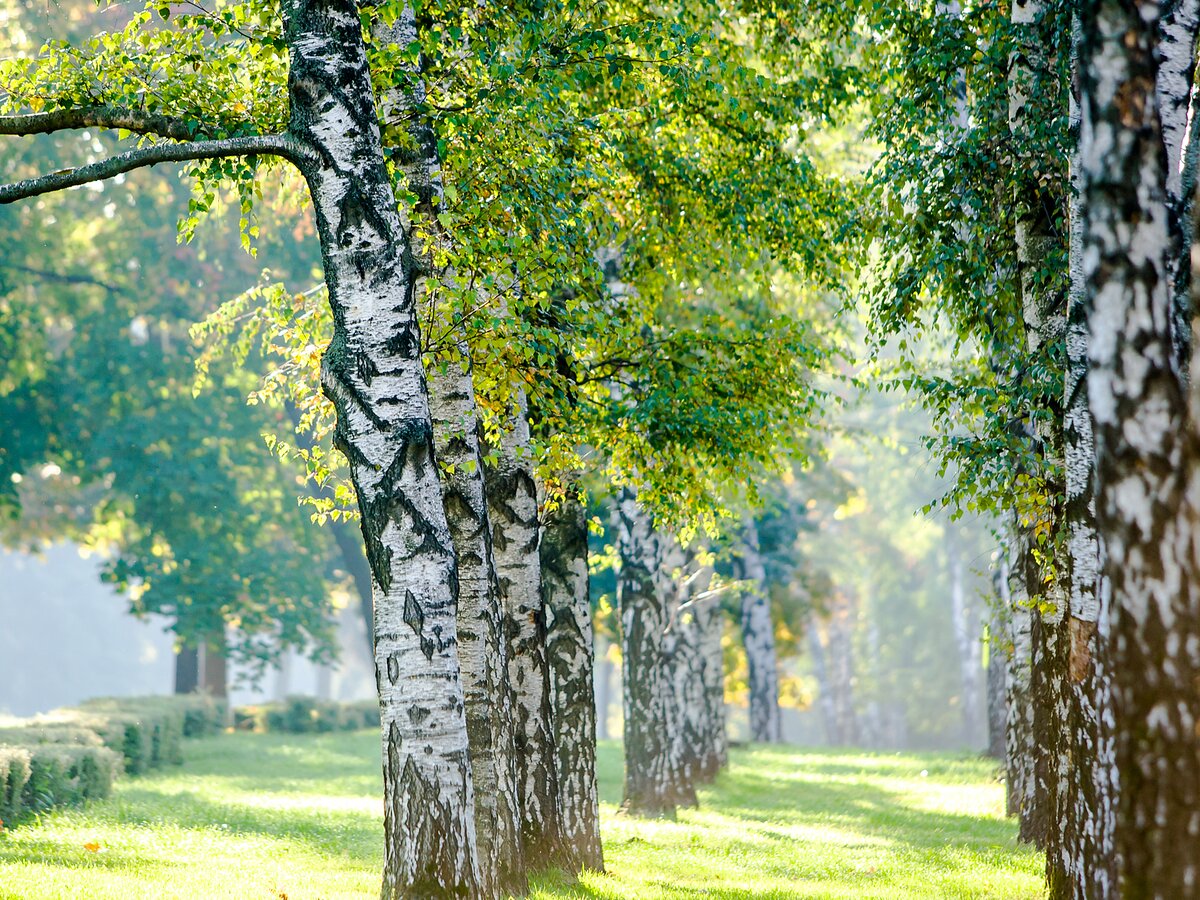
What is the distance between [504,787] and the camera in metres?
8.12

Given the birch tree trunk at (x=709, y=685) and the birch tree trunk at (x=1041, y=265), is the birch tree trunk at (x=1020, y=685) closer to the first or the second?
the birch tree trunk at (x=1041, y=265)

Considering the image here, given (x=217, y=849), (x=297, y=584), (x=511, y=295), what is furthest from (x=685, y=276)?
(x=297, y=584)

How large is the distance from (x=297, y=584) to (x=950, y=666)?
3949 centimetres

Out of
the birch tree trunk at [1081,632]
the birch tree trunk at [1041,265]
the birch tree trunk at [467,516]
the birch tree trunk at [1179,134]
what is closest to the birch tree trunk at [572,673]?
the birch tree trunk at [467,516]

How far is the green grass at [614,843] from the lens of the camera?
28.0ft

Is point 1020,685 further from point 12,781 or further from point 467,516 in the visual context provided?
point 12,781

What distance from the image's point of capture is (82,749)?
13.6 m

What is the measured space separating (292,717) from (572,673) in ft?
79.2

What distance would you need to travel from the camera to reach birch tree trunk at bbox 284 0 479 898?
6453 millimetres

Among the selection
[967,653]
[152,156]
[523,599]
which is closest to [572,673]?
[523,599]

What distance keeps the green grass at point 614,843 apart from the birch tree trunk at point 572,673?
455 millimetres

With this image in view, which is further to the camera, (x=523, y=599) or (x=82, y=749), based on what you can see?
(x=82, y=749)

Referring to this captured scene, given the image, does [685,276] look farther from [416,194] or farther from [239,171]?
[239,171]

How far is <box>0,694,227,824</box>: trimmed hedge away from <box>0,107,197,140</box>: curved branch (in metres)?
6.38
